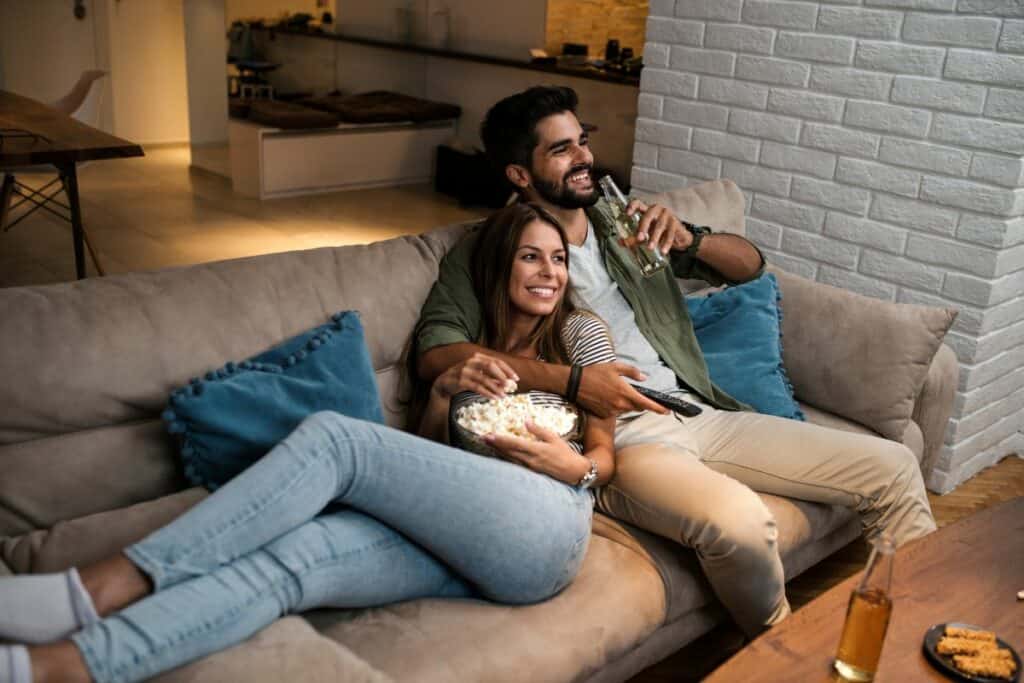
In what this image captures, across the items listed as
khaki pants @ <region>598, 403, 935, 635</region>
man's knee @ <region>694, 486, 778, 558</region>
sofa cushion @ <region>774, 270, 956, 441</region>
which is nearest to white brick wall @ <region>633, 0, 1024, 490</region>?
sofa cushion @ <region>774, 270, 956, 441</region>

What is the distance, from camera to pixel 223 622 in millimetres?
1284

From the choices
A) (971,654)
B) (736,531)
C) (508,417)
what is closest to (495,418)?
(508,417)

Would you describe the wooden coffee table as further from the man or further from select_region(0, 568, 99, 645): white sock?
select_region(0, 568, 99, 645): white sock

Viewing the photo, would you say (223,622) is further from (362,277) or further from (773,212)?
(773,212)

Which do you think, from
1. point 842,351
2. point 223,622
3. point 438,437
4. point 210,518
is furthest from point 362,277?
point 842,351

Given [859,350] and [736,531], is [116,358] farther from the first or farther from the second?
[859,350]

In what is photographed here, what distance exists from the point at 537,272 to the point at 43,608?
1.09 meters

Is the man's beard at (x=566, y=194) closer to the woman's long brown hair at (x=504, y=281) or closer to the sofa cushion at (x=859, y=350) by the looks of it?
the woman's long brown hair at (x=504, y=281)

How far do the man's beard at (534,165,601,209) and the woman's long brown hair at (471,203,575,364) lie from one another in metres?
0.20

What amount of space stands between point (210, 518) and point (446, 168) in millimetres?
5442

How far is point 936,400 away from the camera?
2.42m

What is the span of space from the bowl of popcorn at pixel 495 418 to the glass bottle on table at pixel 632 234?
0.53 meters

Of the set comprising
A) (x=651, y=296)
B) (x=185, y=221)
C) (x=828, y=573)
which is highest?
(x=651, y=296)

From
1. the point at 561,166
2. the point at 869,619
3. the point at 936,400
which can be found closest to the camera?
the point at 869,619
